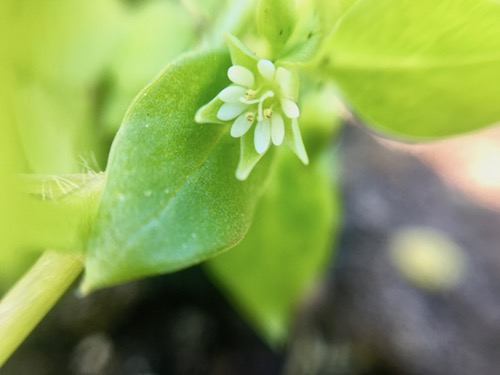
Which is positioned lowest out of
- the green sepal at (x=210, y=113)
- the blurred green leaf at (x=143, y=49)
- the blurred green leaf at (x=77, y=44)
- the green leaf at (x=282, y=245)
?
the green leaf at (x=282, y=245)

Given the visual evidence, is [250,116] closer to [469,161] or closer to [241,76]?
[241,76]

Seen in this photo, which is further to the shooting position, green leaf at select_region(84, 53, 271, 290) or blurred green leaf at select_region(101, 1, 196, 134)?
blurred green leaf at select_region(101, 1, 196, 134)

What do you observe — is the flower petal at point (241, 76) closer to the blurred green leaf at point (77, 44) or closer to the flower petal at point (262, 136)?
the flower petal at point (262, 136)

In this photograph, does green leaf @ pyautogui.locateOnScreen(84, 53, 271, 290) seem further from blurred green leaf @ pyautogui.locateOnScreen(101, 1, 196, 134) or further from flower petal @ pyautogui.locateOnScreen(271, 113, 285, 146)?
blurred green leaf @ pyautogui.locateOnScreen(101, 1, 196, 134)

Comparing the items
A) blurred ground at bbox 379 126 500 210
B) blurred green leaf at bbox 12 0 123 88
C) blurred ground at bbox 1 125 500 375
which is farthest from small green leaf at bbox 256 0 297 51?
blurred ground at bbox 379 126 500 210

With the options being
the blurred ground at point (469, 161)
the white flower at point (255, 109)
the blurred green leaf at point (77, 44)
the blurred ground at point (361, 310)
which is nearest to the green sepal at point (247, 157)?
the white flower at point (255, 109)

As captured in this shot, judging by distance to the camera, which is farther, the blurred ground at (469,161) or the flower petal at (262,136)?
the blurred ground at (469,161)
